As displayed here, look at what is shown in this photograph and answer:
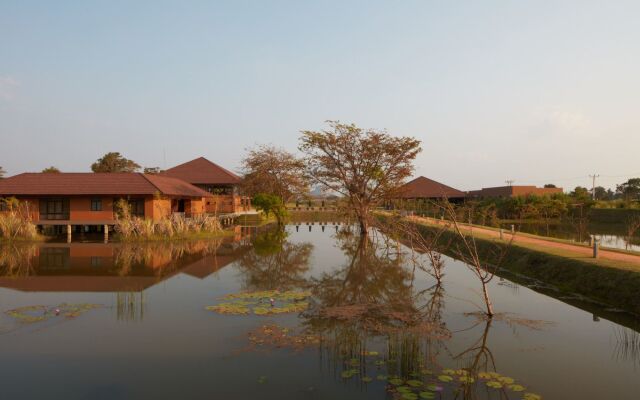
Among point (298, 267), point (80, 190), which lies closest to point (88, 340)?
point (298, 267)

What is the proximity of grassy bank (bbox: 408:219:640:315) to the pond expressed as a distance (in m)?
0.89

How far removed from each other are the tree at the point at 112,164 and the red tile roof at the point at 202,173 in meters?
13.9

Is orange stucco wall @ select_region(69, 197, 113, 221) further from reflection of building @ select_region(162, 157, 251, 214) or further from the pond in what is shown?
the pond

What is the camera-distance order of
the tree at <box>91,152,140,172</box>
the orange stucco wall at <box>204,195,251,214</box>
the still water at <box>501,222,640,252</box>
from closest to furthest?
the still water at <box>501,222,640,252</box>, the orange stucco wall at <box>204,195,251,214</box>, the tree at <box>91,152,140,172</box>

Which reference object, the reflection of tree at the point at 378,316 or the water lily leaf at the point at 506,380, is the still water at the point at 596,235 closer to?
the reflection of tree at the point at 378,316

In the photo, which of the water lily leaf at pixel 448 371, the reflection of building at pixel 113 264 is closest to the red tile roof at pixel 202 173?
the reflection of building at pixel 113 264

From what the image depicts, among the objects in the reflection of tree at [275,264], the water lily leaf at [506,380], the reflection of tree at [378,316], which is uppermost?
the reflection of tree at [275,264]

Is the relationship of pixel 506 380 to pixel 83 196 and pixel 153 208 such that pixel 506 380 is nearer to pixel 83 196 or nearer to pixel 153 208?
pixel 153 208

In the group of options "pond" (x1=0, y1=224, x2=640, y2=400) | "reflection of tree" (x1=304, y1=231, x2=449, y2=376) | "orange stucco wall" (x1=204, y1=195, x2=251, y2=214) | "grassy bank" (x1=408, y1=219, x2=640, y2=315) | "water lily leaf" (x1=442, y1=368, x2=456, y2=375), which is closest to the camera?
"pond" (x1=0, y1=224, x2=640, y2=400)

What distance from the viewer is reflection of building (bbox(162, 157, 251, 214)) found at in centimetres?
4538

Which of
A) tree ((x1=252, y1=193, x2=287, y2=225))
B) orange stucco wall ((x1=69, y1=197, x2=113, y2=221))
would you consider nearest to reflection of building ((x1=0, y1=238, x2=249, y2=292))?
orange stucco wall ((x1=69, y1=197, x2=113, y2=221))

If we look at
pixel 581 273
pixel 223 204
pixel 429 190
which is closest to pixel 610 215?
pixel 429 190

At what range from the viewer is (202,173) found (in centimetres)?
4697

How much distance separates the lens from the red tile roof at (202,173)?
45.7m
